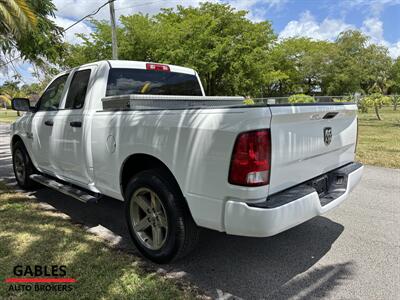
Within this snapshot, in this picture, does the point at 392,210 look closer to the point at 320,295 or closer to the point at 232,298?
the point at 320,295

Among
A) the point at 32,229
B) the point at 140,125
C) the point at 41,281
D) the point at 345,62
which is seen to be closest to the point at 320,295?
the point at 140,125

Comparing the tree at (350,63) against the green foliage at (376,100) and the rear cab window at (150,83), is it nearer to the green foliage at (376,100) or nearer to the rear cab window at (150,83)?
the green foliage at (376,100)

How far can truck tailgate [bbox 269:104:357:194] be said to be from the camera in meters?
2.80

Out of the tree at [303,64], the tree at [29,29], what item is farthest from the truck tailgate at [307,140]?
the tree at [303,64]

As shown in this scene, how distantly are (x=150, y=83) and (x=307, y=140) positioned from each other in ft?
7.85

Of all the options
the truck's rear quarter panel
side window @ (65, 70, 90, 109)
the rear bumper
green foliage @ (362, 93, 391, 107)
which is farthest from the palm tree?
green foliage @ (362, 93, 391, 107)

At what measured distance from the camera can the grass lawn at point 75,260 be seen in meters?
2.97

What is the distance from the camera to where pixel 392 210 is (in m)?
5.03

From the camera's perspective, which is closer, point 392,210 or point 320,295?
point 320,295

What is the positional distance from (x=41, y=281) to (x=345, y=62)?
45.9 meters

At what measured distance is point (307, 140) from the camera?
3.12m

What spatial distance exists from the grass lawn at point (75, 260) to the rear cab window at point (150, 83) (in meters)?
1.77

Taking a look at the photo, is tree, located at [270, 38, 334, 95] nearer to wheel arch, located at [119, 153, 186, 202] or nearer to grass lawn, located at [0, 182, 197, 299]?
grass lawn, located at [0, 182, 197, 299]

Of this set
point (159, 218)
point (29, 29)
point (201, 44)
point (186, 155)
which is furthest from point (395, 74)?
point (186, 155)
